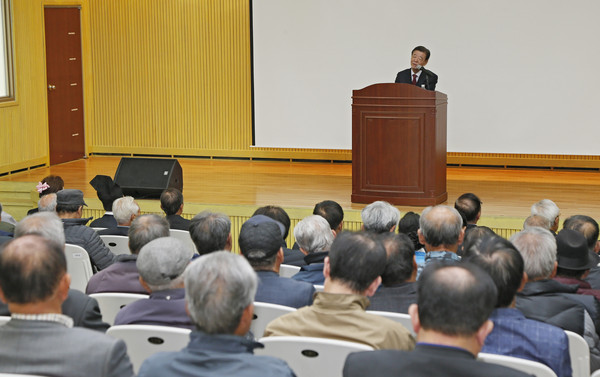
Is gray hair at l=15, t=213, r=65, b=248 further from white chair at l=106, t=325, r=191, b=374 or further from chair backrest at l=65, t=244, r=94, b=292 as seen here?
white chair at l=106, t=325, r=191, b=374

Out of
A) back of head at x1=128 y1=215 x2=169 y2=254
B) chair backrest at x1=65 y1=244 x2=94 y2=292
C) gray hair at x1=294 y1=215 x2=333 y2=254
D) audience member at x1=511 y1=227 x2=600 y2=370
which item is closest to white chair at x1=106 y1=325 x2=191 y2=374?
back of head at x1=128 y1=215 x2=169 y2=254

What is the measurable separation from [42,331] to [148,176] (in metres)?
5.89

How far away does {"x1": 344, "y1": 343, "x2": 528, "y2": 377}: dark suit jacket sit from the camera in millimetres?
2000

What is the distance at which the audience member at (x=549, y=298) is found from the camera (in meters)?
2.99

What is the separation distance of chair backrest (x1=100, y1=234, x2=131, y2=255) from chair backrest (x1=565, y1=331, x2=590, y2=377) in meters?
3.00

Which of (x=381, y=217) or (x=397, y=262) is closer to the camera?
(x=397, y=262)

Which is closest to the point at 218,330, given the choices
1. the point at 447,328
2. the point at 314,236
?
the point at 447,328

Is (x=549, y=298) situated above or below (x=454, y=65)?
below

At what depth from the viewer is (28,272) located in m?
2.27

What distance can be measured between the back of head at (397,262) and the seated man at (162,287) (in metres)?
0.79

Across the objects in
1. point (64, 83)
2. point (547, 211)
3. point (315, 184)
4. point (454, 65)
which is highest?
point (454, 65)

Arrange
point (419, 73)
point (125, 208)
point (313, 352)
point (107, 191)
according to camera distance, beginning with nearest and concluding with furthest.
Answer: point (313, 352)
point (125, 208)
point (107, 191)
point (419, 73)

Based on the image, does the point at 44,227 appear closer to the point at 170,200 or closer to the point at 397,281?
the point at 397,281

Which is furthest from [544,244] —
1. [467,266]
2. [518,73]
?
[518,73]
